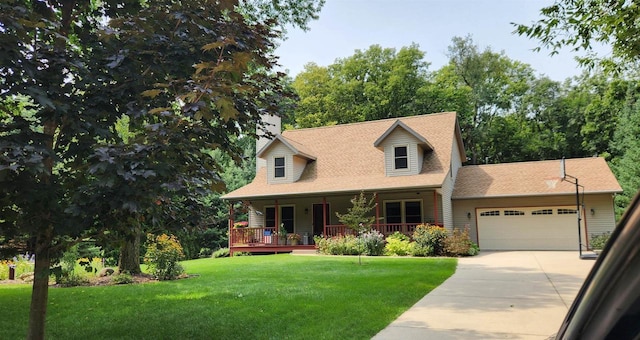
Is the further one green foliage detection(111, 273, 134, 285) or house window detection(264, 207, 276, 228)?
house window detection(264, 207, 276, 228)

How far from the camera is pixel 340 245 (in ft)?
57.7

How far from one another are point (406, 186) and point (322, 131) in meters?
8.22

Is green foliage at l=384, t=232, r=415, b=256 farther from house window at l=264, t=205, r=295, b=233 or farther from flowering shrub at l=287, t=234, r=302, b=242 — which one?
house window at l=264, t=205, r=295, b=233

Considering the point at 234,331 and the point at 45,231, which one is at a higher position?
the point at 45,231

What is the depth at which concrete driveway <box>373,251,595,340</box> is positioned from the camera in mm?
5426

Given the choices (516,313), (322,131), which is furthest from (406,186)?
(516,313)

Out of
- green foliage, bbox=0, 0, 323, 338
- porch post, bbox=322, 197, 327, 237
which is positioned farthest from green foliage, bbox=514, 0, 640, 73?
porch post, bbox=322, 197, 327, 237

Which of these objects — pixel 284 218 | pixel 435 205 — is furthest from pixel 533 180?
pixel 284 218

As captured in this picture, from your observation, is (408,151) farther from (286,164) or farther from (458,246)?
(286,164)

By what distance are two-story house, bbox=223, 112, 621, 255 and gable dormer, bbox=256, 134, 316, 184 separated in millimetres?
51

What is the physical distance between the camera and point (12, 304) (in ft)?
25.7

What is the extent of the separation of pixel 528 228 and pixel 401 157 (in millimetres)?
6448

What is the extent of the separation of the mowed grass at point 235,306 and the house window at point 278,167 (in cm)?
1110

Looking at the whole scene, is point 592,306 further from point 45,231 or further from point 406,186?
point 406,186
